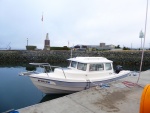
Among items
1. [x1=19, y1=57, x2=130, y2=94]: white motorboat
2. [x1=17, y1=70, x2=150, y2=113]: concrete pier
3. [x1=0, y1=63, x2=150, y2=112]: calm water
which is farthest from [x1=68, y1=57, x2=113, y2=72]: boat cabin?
[x1=17, y1=70, x2=150, y2=113]: concrete pier

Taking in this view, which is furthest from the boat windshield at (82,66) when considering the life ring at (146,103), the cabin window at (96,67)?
the life ring at (146,103)

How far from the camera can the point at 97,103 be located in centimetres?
770

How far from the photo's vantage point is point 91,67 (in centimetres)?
1248

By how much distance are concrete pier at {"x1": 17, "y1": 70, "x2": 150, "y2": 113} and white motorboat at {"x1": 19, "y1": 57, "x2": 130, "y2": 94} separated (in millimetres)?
2129

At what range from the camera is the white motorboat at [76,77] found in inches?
453

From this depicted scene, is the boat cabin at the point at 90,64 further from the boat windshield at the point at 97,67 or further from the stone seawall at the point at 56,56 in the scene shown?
the stone seawall at the point at 56,56

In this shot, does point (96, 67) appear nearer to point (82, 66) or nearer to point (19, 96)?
point (82, 66)

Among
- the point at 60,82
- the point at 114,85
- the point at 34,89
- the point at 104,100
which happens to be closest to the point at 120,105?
the point at 104,100

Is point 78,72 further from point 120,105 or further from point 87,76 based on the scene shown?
point 120,105

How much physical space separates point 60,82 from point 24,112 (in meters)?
4.91

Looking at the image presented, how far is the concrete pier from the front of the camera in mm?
6891

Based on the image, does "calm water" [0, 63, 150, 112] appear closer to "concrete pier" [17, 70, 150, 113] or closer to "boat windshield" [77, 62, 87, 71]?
"boat windshield" [77, 62, 87, 71]

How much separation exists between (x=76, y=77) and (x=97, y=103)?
4.31 m

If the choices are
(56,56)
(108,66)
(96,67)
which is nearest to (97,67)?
(96,67)
